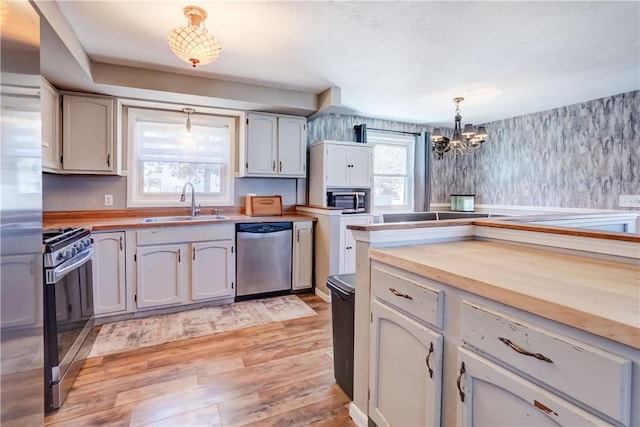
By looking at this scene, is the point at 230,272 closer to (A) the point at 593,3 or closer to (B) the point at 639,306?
(B) the point at 639,306

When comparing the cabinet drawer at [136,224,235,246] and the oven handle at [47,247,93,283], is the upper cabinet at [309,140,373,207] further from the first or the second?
the oven handle at [47,247,93,283]

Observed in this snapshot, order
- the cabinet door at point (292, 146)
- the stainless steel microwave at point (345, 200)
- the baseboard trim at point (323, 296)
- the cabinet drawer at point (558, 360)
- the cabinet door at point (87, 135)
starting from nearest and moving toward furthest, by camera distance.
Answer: the cabinet drawer at point (558, 360) < the cabinet door at point (87, 135) < the baseboard trim at point (323, 296) < the cabinet door at point (292, 146) < the stainless steel microwave at point (345, 200)

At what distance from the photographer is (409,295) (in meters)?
1.21

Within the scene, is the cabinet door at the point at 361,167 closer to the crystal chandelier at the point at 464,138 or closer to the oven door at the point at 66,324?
the crystal chandelier at the point at 464,138

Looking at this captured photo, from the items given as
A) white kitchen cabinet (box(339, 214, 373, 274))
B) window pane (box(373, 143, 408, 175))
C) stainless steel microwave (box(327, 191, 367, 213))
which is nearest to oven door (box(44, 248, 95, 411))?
white kitchen cabinet (box(339, 214, 373, 274))

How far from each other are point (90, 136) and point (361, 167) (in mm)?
2936

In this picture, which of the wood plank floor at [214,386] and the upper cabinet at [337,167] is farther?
the upper cabinet at [337,167]

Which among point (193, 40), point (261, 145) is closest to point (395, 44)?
point (193, 40)

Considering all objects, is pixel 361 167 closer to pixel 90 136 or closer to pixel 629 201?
pixel 90 136

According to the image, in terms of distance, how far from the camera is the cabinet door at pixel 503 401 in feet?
2.43

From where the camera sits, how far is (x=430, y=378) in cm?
112

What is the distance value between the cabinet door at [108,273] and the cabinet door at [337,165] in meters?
2.27

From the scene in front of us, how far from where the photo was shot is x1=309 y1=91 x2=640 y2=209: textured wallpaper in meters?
3.59

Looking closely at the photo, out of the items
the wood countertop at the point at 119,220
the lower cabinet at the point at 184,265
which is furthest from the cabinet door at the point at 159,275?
the wood countertop at the point at 119,220
